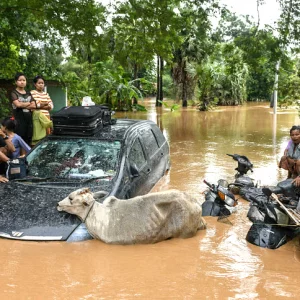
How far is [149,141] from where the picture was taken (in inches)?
290

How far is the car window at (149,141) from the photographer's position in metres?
7.05

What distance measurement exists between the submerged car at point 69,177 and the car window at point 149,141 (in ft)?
0.12

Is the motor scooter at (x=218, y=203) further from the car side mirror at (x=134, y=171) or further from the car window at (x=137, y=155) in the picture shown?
the car side mirror at (x=134, y=171)

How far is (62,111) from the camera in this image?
6.20 meters

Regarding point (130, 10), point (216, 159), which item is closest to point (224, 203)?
point (216, 159)

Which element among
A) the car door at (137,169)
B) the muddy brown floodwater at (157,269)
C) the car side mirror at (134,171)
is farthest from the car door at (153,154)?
the muddy brown floodwater at (157,269)

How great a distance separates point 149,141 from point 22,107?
7.46 ft

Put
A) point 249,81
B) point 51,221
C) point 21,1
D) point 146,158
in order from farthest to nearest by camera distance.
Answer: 1. point 249,81
2. point 21,1
3. point 146,158
4. point 51,221

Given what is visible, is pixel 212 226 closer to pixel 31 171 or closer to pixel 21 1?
pixel 31 171

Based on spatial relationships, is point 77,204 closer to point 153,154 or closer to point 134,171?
point 134,171

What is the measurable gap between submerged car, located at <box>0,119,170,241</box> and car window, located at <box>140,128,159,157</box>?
1.4 inches

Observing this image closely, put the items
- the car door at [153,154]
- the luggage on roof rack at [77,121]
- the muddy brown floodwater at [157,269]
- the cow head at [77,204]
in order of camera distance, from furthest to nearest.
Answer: the car door at [153,154] → the luggage on roof rack at [77,121] → the cow head at [77,204] → the muddy brown floodwater at [157,269]

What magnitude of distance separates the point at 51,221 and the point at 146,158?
2445mm

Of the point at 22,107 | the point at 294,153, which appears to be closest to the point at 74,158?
the point at 22,107
